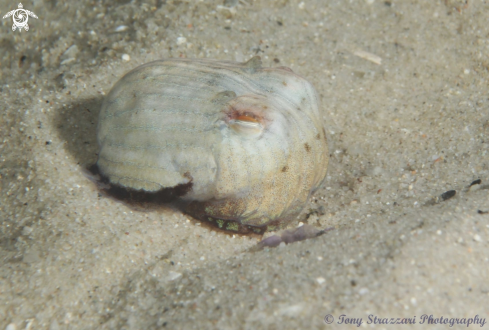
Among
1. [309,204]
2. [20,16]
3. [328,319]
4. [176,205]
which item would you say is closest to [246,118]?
[176,205]

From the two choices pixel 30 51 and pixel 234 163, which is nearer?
pixel 234 163

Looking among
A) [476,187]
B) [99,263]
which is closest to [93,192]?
[99,263]

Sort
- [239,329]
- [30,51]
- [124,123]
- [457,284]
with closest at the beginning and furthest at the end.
A: 1. [239,329]
2. [457,284]
3. [124,123]
4. [30,51]

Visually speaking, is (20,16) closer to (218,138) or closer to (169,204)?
(169,204)

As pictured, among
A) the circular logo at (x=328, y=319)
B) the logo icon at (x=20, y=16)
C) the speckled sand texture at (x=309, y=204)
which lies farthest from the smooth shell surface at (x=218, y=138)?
the logo icon at (x=20, y=16)

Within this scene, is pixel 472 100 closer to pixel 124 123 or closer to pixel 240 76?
pixel 240 76

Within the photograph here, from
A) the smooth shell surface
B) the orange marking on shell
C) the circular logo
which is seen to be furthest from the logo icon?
the circular logo
